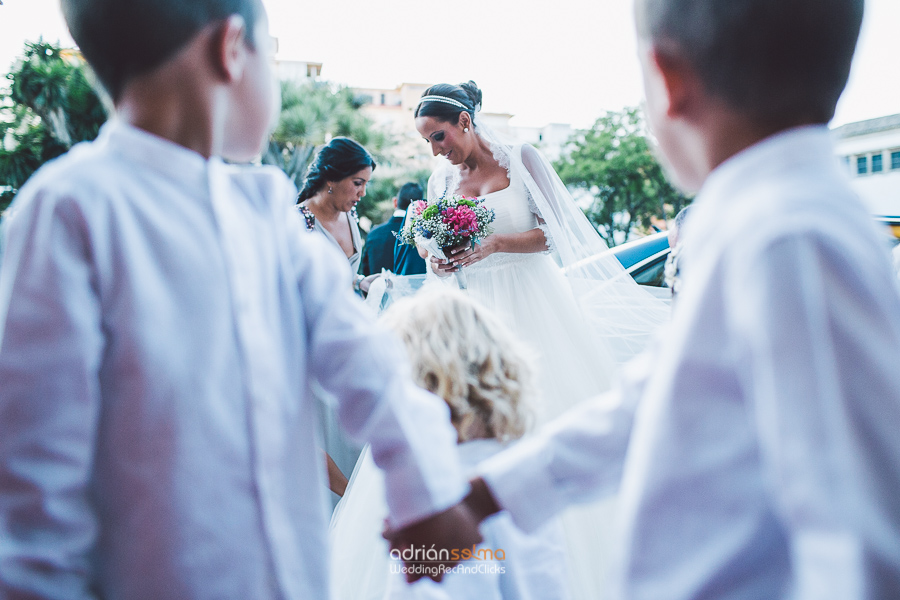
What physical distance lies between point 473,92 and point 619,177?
83.4ft

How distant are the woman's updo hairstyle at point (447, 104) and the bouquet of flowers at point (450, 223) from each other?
480 mm

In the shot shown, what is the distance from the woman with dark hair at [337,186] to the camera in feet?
14.4

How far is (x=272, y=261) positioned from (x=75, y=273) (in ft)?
0.98

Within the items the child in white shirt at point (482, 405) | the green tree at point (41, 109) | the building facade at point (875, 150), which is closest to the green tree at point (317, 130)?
the green tree at point (41, 109)

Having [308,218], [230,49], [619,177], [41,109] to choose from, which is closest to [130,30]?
[230,49]

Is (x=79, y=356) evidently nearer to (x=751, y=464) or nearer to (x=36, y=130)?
(x=751, y=464)

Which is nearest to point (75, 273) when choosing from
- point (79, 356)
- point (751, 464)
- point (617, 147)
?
point (79, 356)

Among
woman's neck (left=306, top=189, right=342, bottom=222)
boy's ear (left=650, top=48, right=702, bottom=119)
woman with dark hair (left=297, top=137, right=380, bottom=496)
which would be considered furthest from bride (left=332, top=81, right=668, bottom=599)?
boy's ear (left=650, top=48, right=702, bottom=119)

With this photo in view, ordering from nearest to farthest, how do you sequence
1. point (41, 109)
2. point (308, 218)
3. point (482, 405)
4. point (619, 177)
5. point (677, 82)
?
point (677, 82), point (482, 405), point (308, 218), point (41, 109), point (619, 177)

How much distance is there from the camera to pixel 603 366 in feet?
10.7

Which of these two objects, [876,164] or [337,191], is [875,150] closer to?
[876,164]

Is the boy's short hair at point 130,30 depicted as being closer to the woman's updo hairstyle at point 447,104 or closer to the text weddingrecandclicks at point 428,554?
the text weddingrecandclicks at point 428,554

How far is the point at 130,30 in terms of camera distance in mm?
991

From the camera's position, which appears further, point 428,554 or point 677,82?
point 428,554
